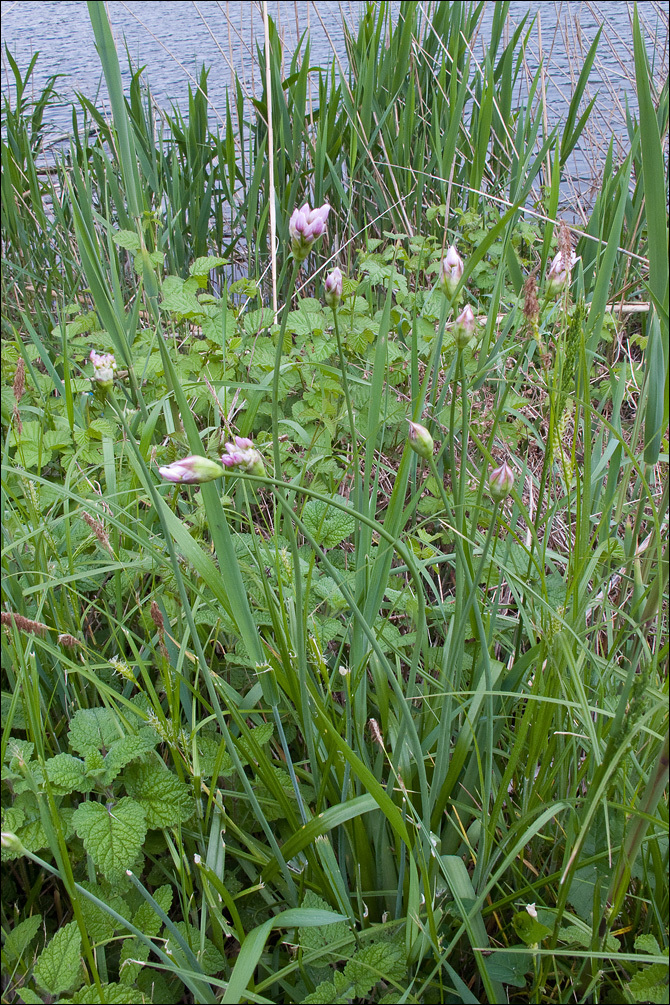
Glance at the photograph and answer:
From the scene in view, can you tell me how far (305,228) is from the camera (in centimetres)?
61

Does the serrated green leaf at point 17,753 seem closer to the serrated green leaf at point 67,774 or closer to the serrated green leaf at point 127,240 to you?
the serrated green leaf at point 67,774

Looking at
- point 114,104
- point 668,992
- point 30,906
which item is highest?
point 114,104

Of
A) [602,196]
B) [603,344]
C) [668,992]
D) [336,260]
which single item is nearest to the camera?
A: [668,992]

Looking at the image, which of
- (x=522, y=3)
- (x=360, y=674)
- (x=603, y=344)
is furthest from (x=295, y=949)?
(x=522, y=3)

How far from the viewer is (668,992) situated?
528mm

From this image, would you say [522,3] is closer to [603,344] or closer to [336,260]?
[336,260]

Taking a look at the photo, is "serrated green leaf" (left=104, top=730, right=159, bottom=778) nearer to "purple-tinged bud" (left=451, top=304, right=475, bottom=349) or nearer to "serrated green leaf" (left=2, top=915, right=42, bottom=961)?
"serrated green leaf" (left=2, top=915, right=42, bottom=961)

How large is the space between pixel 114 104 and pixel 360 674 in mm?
557

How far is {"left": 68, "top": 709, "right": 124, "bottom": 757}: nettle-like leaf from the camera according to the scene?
0.74m

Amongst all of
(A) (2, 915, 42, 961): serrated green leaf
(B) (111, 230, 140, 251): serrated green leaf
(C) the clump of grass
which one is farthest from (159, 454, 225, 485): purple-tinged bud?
(B) (111, 230, 140, 251): serrated green leaf

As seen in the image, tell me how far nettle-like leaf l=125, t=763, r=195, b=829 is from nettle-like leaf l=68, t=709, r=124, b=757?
0.04m

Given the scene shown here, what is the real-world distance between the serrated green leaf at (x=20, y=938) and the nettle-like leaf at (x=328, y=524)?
0.50 metres

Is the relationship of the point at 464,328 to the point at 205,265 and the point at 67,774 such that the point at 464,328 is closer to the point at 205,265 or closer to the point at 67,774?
the point at 67,774

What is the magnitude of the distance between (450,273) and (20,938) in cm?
75
